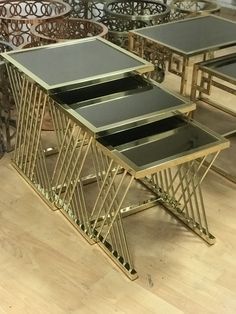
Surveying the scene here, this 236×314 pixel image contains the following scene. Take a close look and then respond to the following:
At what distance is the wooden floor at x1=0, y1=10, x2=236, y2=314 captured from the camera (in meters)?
1.55

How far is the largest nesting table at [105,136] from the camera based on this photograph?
1.56m

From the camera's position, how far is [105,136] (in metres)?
1.57

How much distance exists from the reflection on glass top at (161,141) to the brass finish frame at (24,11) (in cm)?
136

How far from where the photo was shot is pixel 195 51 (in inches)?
86.1

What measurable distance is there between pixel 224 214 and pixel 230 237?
0.45 feet

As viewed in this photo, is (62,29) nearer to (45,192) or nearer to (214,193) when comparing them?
(45,192)

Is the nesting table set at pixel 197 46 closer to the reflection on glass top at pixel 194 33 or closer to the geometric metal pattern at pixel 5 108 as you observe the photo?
the reflection on glass top at pixel 194 33

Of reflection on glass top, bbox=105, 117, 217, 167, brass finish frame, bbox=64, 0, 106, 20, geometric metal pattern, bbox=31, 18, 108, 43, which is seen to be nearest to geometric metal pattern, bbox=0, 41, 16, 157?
geometric metal pattern, bbox=31, 18, 108, 43

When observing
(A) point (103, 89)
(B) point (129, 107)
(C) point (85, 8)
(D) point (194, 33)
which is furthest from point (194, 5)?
(B) point (129, 107)

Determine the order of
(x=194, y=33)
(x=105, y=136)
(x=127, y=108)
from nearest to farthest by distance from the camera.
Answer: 1. (x=105, y=136)
2. (x=127, y=108)
3. (x=194, y=33)

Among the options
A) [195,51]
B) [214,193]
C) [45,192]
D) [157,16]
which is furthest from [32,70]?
[157,16]

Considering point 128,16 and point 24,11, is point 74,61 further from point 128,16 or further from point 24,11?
point 24,11

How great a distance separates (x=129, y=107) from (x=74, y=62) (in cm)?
38

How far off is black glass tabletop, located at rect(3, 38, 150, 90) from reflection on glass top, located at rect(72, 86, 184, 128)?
5.0 inches
